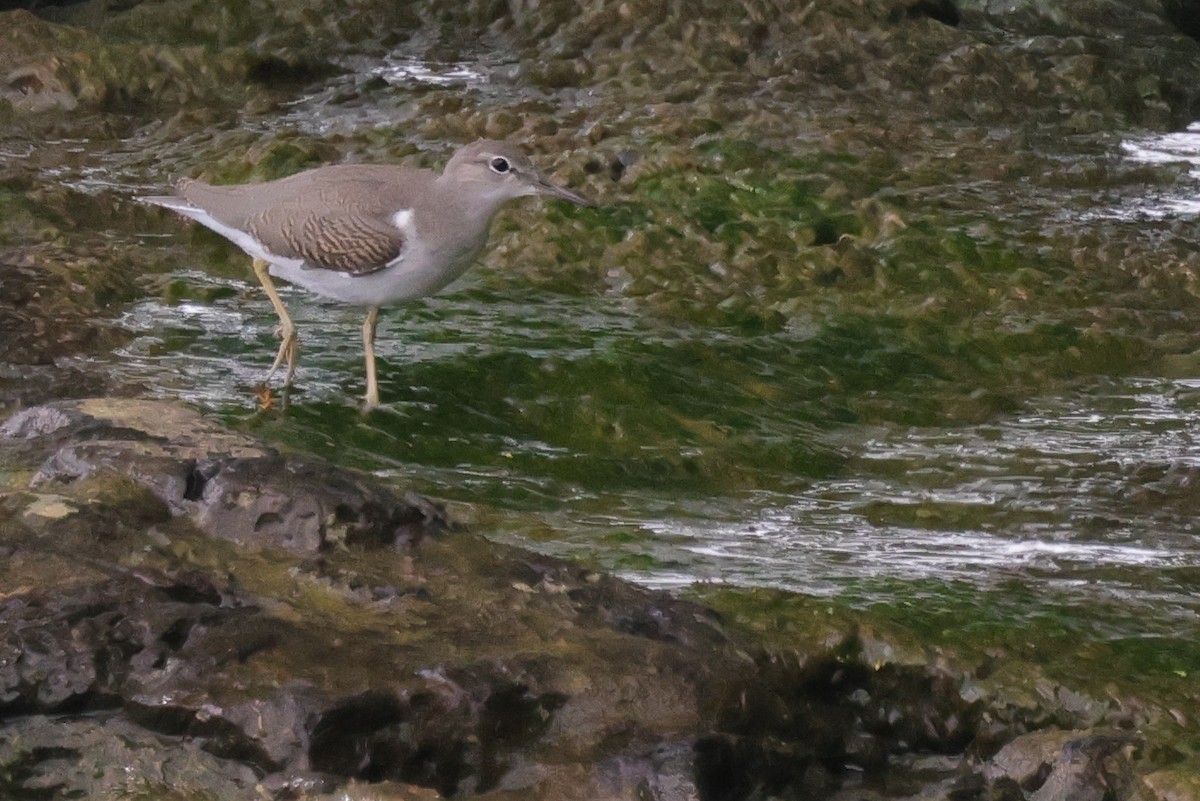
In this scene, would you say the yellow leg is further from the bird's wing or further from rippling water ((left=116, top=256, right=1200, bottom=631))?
the bird's wing

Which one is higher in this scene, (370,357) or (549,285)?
(370,357)

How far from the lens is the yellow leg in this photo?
236 inches

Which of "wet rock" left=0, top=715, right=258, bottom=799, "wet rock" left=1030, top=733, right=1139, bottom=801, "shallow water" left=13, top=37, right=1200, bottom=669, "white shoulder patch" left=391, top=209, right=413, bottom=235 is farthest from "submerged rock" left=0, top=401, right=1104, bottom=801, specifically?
"white shoulder patch" left=391, top=209, right=413, bottom=235

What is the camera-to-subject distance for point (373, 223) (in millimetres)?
5949

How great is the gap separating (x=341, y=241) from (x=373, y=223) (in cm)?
14

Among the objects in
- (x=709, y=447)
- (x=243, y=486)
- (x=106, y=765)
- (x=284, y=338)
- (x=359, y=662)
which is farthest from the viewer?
(x=284, y=338)

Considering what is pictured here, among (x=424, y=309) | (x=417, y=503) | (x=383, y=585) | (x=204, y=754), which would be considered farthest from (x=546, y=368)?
(x=204, y=754)

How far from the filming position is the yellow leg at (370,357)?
5.99 meters

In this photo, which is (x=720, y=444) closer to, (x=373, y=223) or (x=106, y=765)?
(x=373, y=223)

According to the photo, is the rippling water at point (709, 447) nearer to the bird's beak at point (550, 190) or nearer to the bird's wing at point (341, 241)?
the bird's wing at point (341, 241)

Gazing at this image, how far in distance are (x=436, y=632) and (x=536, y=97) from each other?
22.6 ft

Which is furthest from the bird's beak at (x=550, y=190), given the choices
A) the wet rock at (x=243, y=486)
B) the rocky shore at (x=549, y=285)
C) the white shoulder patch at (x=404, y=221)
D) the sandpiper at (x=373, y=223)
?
the wet rock at (x=243, y=486)

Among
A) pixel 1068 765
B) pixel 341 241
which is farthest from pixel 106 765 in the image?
pixel 341 241

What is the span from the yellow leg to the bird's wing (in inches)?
12.1
